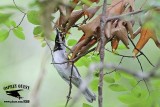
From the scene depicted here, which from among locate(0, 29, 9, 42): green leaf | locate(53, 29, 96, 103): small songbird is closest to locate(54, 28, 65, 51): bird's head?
locate(53, 29, 96, 103): small songbird

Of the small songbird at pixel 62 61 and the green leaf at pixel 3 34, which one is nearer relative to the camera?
the small songbird at pixel 62 61

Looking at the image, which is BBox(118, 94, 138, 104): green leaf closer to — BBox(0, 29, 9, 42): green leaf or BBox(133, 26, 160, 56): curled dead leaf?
BBox(133, 26, 160, 56): curled dead leaf

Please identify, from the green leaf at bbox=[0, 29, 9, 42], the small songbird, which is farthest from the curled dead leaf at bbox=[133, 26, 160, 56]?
the green leaf at bbox=[0, 29, 9, 42]

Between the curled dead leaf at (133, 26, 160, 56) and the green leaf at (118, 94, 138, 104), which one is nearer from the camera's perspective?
the curled dead leaf at (133, 26, 160, 56)

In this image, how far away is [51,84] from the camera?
200cm

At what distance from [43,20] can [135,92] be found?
1.81ft

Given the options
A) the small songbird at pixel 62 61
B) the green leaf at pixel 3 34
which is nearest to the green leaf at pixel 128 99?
the small songbird at pixel 62 61

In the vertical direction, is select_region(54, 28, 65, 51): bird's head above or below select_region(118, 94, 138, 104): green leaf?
above

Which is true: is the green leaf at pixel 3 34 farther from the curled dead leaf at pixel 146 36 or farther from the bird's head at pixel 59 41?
the curled dead leaf at pixel 146 36

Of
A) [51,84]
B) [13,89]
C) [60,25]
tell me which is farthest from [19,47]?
[60,25]

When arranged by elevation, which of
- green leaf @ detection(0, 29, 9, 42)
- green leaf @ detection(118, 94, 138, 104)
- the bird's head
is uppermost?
green leaf @ detection(0, 29, 9, 42)

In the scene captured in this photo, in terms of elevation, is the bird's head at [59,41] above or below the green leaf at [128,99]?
above

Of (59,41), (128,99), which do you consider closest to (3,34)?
(59,41)

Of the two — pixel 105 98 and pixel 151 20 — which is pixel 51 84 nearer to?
pixel 105 98
